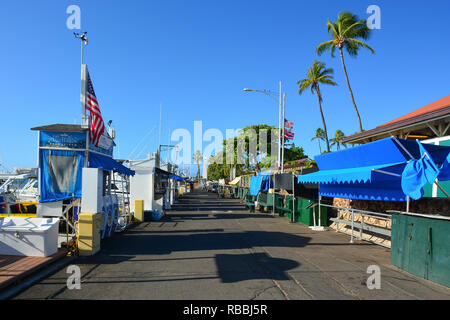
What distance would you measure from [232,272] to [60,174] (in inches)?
284

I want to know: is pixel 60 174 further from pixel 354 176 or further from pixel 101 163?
pixel 354 176

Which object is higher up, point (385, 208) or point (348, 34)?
point (348, 34)

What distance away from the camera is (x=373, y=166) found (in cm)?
1010

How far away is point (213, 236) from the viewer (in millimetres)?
12242

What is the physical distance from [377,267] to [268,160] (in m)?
47.4

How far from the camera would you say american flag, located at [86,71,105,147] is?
36.9 feet

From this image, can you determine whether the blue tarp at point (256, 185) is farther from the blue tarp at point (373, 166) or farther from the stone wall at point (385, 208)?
the blue tarp at point (373, 166)

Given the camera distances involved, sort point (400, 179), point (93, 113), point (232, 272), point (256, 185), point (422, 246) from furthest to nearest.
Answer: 1. point (256, 185)
2. point (93, 113)
3. point (400, 179)
4. point (232, 272)
5. point (422, 246)

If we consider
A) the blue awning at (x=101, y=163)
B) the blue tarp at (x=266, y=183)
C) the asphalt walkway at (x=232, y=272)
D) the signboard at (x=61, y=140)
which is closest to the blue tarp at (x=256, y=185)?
the blue tarp at (x=266, y=183)

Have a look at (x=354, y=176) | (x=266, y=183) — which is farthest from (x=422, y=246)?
(x=266, y=183)
